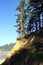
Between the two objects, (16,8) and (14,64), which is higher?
(16,8)

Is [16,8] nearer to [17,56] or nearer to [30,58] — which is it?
[17,56]

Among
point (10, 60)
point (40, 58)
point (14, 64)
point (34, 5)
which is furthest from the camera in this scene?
point (34, 5)

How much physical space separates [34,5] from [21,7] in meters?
12.2

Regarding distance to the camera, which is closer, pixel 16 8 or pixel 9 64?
pixel 9 64

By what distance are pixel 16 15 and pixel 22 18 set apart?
1884 millimetres

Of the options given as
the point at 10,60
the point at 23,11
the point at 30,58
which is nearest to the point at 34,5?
the point at 23,11

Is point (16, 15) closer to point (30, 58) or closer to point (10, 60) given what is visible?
point (10, 60)

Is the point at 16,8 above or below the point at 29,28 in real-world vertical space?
above

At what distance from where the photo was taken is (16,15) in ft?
197

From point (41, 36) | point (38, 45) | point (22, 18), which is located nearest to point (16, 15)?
point (22, 18)

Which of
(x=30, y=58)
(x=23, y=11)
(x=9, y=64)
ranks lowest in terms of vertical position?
(x=9, y=64)

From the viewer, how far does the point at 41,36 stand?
110ft

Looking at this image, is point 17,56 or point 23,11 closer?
point 17,56

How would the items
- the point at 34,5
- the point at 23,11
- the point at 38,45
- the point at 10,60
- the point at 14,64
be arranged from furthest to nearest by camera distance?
the point at 23,11 < the point at 34,5 < the point at 10,60 < the point at 14,64 < the point at 38,45
